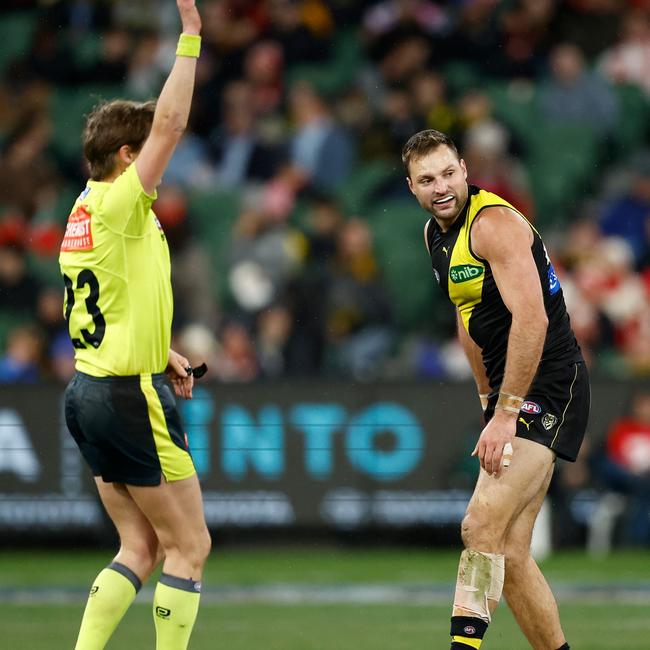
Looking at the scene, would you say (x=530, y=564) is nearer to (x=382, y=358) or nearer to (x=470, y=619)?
(x=470, y=619)

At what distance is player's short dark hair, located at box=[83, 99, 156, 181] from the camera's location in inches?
244

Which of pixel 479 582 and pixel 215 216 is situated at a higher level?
pixel 215 216

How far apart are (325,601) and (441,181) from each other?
4846mm

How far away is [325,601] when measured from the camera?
34.3 ft

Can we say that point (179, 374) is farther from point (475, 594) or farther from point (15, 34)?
point (15, 34)

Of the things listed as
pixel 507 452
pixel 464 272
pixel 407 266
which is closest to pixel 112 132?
pixel 464 272

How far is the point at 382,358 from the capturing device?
47.7 feet

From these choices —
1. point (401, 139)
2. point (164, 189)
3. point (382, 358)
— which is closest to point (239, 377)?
point (382, 358)

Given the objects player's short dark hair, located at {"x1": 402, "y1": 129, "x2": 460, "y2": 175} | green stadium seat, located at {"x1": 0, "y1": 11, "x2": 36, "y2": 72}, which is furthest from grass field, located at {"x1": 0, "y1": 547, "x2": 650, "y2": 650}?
green stadium seat, located at {"x1": 0, "y1": 11, "x2": 36, "y2": 72}

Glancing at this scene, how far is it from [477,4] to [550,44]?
1.03 meters

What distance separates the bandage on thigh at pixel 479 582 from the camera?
6.29 meters

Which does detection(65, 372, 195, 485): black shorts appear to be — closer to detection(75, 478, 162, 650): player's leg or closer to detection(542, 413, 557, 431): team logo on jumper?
detection(75, 478, 162, 650): player's leg

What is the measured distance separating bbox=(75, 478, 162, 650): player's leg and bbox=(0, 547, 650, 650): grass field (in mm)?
2176

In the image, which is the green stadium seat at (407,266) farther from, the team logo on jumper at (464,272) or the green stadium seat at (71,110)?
the team logo on jumper at (464,272)
